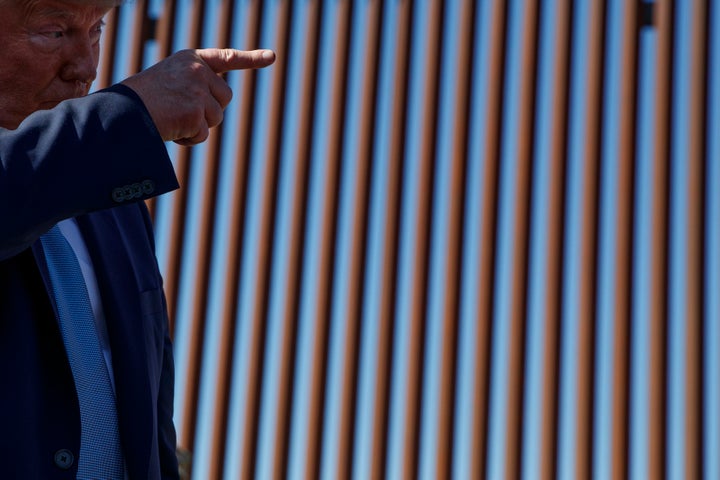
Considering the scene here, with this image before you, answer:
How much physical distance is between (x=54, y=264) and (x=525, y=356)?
2.02 metres

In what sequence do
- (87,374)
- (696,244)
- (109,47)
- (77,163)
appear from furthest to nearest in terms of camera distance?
(109,47) < (696,244) < (87,374) < (77,163)

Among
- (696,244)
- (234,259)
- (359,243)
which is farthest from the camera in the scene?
(234,259)

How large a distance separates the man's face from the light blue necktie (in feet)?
0.43

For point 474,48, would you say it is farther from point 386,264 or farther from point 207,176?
point 207,176

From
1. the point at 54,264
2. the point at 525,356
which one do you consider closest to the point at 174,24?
the point at 525,356

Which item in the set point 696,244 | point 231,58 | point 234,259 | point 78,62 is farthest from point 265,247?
point 231,58

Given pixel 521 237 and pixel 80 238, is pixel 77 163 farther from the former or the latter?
pixel 521 237

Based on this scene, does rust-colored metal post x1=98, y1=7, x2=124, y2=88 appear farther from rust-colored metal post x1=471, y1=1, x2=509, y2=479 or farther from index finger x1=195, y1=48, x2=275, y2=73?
index finger x1=195, y1=48, x2=275, y2=73

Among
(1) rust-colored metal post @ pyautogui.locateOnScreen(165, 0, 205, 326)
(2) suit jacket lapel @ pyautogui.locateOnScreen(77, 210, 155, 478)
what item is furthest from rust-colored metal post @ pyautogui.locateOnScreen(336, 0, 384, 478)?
(2) suit jacket lapel @ pyautogui.locateOnScreen(77, 210, 155, 478)

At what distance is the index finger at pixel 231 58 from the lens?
80cm

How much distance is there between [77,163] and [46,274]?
6.1 inches

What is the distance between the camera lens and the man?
0.72 meters

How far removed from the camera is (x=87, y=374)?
0.83 m

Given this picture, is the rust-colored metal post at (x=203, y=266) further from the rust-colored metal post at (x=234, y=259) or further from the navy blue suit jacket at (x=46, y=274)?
the navy blue suit jacket at (x=46, y=274)
